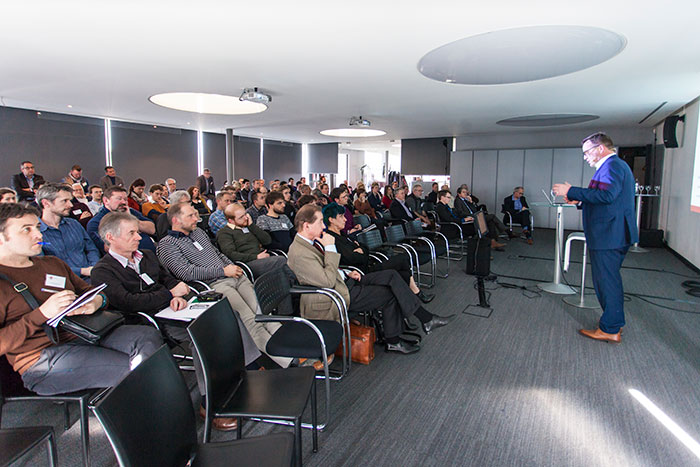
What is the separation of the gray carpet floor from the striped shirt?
3.65 ft

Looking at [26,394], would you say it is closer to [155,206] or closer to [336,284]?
[336,284]

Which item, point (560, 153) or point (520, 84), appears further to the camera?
point (560, 153)

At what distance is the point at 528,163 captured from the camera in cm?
1058

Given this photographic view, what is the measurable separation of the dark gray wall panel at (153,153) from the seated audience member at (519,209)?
29.3 ft

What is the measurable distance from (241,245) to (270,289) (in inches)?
69.0

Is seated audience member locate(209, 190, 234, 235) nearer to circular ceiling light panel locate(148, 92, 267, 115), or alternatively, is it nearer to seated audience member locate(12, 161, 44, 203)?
circular ceiling light panel locate(148, 92, 267, 115)

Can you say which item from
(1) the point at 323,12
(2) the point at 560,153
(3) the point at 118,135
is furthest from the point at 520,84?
(3) the point at 118,135

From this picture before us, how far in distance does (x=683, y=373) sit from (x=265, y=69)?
16.3 ft

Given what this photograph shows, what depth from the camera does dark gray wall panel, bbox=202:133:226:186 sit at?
11.6 m

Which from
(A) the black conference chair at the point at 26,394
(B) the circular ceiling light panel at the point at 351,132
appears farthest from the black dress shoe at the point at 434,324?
(B) the circular ceiling light panel at the point at 351,132

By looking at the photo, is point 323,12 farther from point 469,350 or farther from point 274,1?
point 469,350

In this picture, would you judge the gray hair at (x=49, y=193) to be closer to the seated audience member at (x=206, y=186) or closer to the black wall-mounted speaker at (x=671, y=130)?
the seated audience member at (x=206, y=186)

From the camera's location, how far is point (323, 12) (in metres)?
2.94

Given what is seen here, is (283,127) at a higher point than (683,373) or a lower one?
higher
